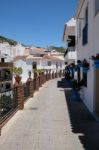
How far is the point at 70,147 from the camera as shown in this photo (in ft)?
32.9

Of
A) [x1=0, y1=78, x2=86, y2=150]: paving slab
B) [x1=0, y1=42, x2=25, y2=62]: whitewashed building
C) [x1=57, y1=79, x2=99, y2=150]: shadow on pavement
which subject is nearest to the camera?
[x1=0, y1=78, x2=86, y2=150]: paving slab

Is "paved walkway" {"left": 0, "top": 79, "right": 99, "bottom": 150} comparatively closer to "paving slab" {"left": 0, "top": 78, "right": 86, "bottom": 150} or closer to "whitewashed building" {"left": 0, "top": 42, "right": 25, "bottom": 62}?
"paving slab" {"left": 0, "top": 78, "right": 86, "bottom": 150}

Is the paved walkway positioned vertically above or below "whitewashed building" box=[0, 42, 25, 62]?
below

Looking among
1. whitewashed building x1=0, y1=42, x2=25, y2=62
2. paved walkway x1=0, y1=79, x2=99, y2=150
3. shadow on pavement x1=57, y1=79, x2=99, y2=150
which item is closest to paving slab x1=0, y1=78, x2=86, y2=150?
paved walkway x1=0, y1=79, x2=99, y2=150

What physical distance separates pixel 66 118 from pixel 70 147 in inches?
201

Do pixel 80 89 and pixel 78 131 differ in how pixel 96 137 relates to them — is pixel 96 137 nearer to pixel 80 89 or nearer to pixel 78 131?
pixel 78 131

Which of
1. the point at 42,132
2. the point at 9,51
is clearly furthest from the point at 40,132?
the point at 9,51

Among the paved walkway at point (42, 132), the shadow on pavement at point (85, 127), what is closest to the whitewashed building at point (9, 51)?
the shadow on pavement at point (85, 127)

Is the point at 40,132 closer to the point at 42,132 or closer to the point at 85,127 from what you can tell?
the point at 42,132

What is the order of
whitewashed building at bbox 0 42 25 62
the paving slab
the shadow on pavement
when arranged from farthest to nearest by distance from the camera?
whitewashed building at bbox 0 42 25 62 → the shadow on pavement → the paving slab

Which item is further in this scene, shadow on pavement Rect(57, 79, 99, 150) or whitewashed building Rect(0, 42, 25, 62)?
whitewashed building Rect(0, 42, 25, 62)

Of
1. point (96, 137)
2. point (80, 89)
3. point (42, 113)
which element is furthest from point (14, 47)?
point (96, 137)

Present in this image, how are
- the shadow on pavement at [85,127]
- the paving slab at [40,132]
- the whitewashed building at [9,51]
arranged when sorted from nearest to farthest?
the paving slab at [40,132], the shadow on pavement at [85,127], the whitewashed building at [9,51]

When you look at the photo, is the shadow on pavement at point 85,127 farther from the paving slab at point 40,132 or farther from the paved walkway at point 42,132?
the paving slab at point 40,132
